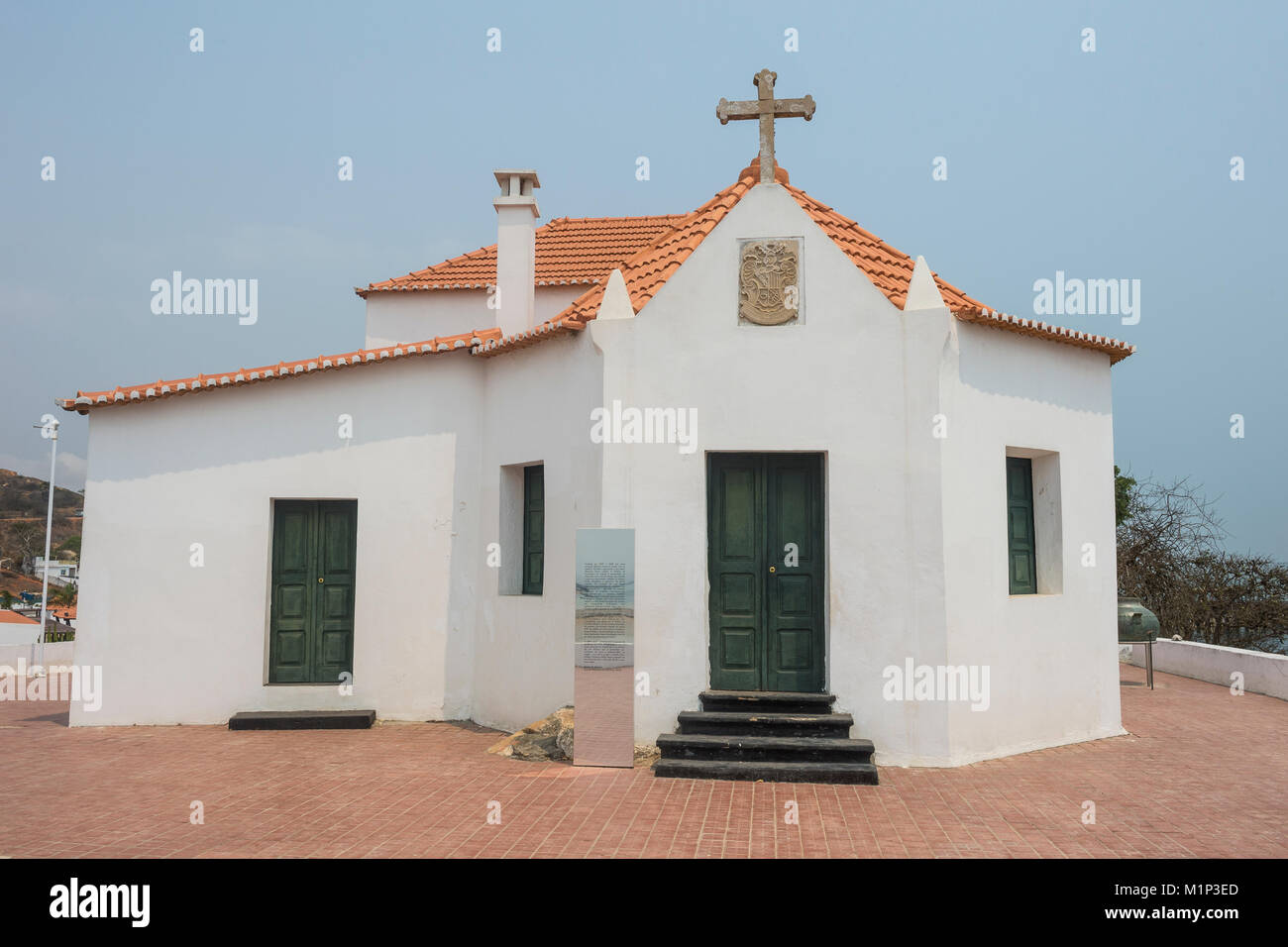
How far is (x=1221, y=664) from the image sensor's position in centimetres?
1495

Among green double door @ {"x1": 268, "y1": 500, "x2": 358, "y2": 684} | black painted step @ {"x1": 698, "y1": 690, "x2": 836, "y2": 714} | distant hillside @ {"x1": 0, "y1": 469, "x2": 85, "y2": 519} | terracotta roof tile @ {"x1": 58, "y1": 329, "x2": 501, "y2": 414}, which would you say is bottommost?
black painted step @ {"x1": 698, "y1": 690, "x2": 836, "y2": 714}

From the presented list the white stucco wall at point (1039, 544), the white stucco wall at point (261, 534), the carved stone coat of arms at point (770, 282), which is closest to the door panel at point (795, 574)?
the white stucco wall at point (1039, 544)

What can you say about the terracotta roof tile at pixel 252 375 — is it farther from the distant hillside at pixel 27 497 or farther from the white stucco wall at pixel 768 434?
the distant hillside at pixel 27 497

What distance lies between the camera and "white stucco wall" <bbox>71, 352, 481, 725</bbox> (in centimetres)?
1084

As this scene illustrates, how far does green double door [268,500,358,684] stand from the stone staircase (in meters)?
4.69

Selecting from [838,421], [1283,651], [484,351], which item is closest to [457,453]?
[484,351]

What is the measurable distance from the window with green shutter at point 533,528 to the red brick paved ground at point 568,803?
5.95 feet

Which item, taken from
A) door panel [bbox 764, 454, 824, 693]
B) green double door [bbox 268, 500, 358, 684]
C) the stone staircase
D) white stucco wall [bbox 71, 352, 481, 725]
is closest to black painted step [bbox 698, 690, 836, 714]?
the stone staircase

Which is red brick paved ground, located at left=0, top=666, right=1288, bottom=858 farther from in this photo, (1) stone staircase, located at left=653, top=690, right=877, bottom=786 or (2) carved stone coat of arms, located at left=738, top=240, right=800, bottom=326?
(2) carved stone coat of arms, located at left=738, top=240, right=800, bottom=326

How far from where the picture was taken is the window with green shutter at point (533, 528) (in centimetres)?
1071

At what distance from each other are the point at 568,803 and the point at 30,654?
14.6 metres

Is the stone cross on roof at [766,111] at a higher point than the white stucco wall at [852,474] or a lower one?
higher

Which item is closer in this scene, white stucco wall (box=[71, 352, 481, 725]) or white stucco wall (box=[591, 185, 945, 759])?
white stucco wall (box=[591, 185, 945, 759])

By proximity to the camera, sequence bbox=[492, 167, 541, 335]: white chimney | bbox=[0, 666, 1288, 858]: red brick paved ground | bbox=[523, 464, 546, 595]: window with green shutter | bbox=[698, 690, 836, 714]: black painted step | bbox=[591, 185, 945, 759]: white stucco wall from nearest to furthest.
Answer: bbox=[0, 666, 1288, 858]: red brick paved ground < bbox=[698, 690, 836, 714]: black painted step < bbox=[591, 185, 945, 759]: white stucco wall < bbox=[523, 464, 546, 595]: window with green shutter < bbox=[492, 167, 541, 335]: white chimney
